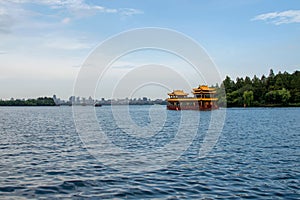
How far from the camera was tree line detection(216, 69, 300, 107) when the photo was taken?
6171 inches

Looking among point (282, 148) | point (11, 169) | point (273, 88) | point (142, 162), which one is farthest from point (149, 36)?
point (273, 88)

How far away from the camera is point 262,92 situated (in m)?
167

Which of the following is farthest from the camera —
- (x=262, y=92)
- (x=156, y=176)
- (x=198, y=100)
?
(x=262, y=92)

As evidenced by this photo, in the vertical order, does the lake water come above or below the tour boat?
below

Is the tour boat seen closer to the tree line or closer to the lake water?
the tree line

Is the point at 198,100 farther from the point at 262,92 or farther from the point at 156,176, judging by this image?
the point at 156,176

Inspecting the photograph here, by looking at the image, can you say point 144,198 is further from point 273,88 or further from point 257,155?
point 273,88

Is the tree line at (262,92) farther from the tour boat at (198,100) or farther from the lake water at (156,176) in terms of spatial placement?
the lake water at (156,176)

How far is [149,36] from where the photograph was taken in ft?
72.8

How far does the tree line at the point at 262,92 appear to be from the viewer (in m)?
157

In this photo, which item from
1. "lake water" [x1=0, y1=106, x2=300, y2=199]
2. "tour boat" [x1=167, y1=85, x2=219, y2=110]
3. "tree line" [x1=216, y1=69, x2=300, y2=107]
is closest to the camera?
"lake water" [x1=0, y1=106, x2=300, y2=199]

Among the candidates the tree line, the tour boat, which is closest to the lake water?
the tour boat

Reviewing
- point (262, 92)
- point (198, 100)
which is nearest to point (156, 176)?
point (198, 100)

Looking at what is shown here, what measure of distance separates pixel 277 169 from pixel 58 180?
11.2 meters
